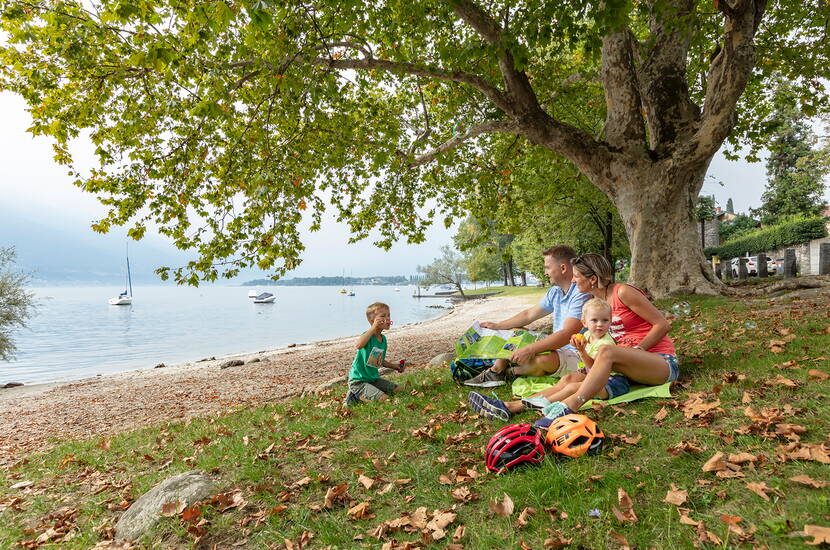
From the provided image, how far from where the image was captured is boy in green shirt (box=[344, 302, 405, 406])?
6793mm

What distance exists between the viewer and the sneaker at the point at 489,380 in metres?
6.67

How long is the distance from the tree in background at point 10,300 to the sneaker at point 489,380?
3328 cm

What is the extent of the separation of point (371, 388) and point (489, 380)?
198cm

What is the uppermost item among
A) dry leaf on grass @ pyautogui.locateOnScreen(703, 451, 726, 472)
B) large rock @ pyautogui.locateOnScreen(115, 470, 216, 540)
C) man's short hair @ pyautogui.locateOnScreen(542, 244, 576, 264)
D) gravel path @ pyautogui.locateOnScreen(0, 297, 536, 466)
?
man's short hair @ pyautogui.locateOnScreen(542, 244, 576, 264)

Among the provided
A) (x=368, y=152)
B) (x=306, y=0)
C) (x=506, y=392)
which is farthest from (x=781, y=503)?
(x=368, y=152)

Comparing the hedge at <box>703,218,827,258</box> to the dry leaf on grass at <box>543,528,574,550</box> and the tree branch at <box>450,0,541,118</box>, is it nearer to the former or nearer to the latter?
the tree branch at <box>450,0,541,118</box>

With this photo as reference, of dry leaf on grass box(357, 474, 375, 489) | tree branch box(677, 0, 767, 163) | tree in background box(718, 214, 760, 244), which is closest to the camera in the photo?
dry leaf on grass box(357, 474, 375, 489)

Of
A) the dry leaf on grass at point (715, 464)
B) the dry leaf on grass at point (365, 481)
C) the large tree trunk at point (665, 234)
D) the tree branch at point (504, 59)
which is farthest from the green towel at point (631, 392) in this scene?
the large tree trunk at point (665, 234)

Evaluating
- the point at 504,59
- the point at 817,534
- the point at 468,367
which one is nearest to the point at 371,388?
the point at 468,367

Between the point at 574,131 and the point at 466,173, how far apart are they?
703 centimetres

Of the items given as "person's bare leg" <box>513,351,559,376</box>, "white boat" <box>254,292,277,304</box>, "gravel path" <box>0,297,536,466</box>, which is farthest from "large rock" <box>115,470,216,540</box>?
"white boat" <box>254,292,277,304</box>

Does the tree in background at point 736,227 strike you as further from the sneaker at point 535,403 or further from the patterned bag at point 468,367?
the sneaker at point 535,403

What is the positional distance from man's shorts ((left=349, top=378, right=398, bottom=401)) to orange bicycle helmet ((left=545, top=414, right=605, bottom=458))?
3.65m

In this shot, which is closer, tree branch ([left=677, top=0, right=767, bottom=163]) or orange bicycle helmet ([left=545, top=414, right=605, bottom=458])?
orange bicycle helmet ([left=545, top=414, right=605, bottom=458])
